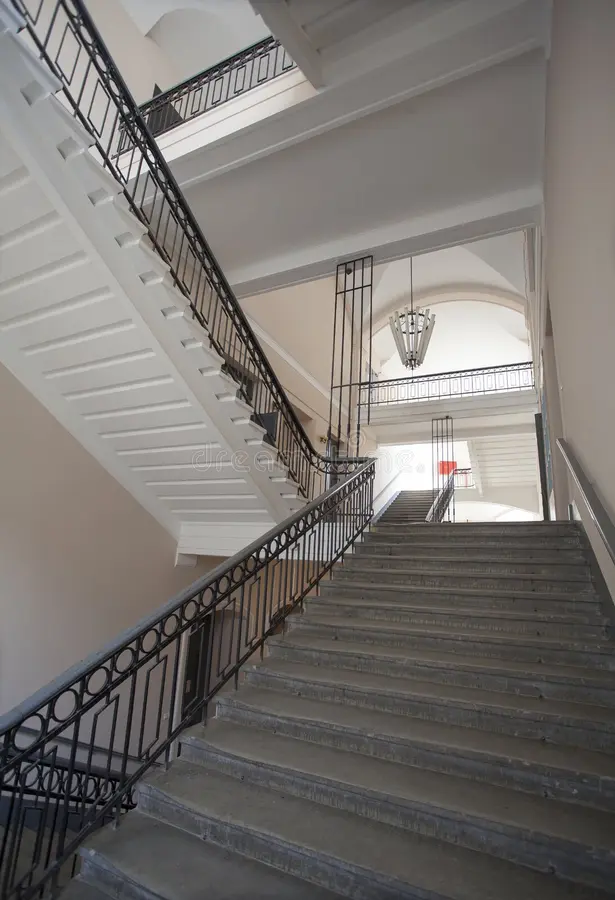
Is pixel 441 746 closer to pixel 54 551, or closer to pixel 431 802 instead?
pixel 431 802

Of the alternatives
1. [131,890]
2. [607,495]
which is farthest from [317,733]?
[607,495]

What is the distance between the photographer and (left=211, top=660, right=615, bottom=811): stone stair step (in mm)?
1842

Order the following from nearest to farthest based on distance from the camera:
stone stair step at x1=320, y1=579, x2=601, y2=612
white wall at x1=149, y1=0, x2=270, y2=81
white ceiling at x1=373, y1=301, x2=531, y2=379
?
stone stair step at x1=320, y1=579, x2=601, y2=612
white wall at x1=149, y1=0, x2=270, y2=81
white ceiling at x1=373, y1=301, x2=531, y2=379

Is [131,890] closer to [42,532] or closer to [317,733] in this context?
[317,733]

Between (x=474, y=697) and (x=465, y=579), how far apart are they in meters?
1.36

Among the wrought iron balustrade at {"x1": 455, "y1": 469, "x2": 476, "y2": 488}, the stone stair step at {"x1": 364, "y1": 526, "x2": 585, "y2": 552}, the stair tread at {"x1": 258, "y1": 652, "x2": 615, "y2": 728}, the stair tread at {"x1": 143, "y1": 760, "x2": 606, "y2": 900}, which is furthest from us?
the wrought iron balustrade at {"x1": 455, "y1": 469, "x2": 476, "y2": 488}

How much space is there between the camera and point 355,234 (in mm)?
5996

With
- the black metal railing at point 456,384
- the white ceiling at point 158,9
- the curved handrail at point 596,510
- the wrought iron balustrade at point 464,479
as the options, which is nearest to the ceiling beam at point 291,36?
the curved handrail at point 596,510

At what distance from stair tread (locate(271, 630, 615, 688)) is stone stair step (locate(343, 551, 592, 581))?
1.00 metres

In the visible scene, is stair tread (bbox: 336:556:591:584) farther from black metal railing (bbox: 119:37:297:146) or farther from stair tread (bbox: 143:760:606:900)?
black metal railing (bbox: 119:37:297:146)

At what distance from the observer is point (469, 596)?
343 centimetres

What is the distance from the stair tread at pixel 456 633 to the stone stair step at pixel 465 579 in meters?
0.61

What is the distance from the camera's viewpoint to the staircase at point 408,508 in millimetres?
7402

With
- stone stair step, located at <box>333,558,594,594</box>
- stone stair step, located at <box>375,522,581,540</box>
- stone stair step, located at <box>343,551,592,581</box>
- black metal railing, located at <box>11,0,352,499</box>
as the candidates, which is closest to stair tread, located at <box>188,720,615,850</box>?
stone stair step, located at <box>333,558,594,594</box>
